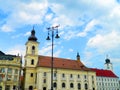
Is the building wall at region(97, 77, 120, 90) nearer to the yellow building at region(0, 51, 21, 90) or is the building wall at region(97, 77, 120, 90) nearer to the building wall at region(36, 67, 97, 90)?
the building wall at region(36, 67, 97, 90)

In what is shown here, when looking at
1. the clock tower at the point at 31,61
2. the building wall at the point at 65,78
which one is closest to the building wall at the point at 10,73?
the clock tower at the point at 31,61

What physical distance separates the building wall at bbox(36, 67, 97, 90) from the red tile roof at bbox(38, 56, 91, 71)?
5.54ft

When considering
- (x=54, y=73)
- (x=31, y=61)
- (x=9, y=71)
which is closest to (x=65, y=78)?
(x=54, y=73)

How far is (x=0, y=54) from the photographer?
57781 mm

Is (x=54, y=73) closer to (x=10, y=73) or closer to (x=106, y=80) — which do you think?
(x=10, y=73)

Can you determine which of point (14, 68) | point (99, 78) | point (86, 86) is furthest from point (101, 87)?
point (14, 68)

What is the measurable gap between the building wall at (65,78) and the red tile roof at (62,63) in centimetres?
169

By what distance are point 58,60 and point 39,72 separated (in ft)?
38.1

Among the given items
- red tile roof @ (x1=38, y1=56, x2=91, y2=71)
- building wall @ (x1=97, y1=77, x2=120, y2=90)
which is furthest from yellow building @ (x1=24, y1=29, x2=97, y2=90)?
building wall @ (x1=97, y1=77, x2=120, y2=90)

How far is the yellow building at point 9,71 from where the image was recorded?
54125 mm

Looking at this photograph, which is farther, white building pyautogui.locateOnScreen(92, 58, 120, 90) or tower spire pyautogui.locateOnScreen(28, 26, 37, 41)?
white building pyautogui.locateOnScreen(92, 58, 120, 90)

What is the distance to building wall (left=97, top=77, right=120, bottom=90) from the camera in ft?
300

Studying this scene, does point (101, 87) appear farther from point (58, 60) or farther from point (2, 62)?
point (2, 62)

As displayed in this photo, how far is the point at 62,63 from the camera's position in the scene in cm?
6938
